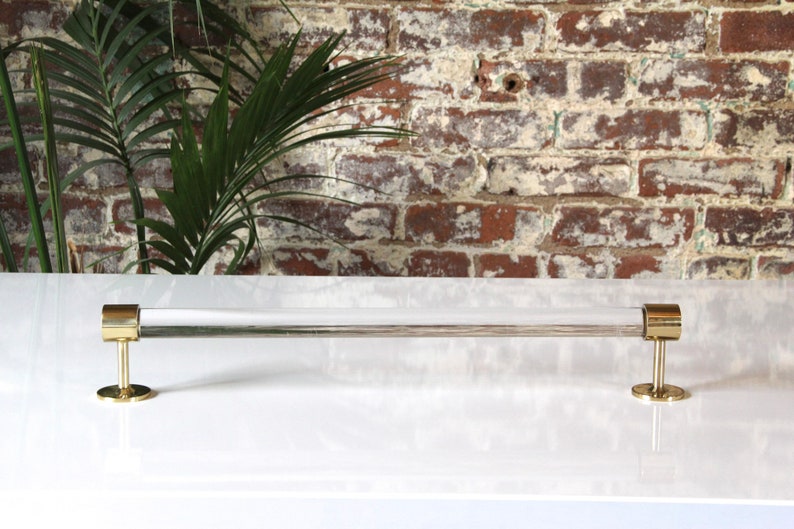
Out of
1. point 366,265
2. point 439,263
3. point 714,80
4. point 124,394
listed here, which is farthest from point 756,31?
point 124,394

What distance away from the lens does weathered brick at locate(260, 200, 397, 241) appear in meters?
1.85

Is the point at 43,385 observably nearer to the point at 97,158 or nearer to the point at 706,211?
the point at 97,158

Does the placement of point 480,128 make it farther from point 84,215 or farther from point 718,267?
point 84,215

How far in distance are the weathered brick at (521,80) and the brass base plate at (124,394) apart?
53.4 inches

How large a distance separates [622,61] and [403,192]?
517 millimetres

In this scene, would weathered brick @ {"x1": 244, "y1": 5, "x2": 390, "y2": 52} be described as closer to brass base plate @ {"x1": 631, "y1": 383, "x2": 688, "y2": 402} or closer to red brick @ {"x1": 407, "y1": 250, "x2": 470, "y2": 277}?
red brick @ {"x1": 407, "y1": 250, "x2": 470, "y2": 277}

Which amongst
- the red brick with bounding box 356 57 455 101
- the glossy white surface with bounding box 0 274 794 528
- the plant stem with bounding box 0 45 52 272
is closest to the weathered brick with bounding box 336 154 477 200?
the red brick with bounding box 356 57 455 101

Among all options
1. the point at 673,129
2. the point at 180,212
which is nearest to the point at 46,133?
the point at 180,212

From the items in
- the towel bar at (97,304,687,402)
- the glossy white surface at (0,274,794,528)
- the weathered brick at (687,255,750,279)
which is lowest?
the glossy white surface at (0,274,794,528)

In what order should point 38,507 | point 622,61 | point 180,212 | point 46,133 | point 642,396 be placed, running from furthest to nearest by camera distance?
point 622,61 → point 180,212 → point 46,133 → point 642,396 → point 38,507

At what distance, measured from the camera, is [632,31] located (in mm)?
1776

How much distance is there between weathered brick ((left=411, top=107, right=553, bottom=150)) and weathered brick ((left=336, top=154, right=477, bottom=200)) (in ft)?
0.12

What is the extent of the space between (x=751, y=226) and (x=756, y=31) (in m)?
0.39

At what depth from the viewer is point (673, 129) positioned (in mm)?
1805
